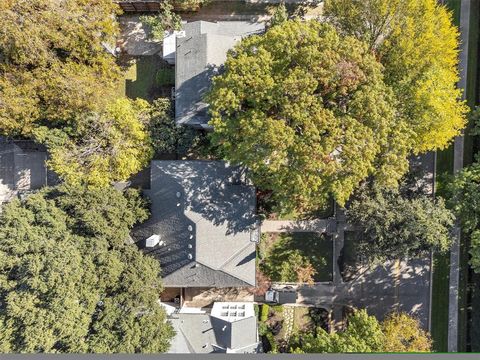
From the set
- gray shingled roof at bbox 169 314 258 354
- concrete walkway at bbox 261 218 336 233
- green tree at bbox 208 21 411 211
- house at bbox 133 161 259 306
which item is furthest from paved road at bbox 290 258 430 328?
green tree at bbox 208 21 411 211

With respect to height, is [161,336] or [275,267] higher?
[275,267]

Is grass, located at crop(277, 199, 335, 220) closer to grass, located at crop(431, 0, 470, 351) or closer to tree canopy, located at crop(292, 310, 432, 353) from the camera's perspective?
tree canopy, located at crop(292, 310, 432, 353)

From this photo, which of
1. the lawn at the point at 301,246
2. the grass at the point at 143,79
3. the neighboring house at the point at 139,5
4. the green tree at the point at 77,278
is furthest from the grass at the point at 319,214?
the neighboring house at the point at 139,5

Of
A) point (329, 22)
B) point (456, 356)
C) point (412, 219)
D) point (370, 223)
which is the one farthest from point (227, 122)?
point (456, 356)

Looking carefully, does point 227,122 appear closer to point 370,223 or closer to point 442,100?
point 370,223

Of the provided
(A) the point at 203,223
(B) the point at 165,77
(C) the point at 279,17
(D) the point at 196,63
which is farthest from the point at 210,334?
(C) the point at 279,17

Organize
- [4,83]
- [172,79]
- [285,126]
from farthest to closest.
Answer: [172,79]
[4,83]
[285,126]
